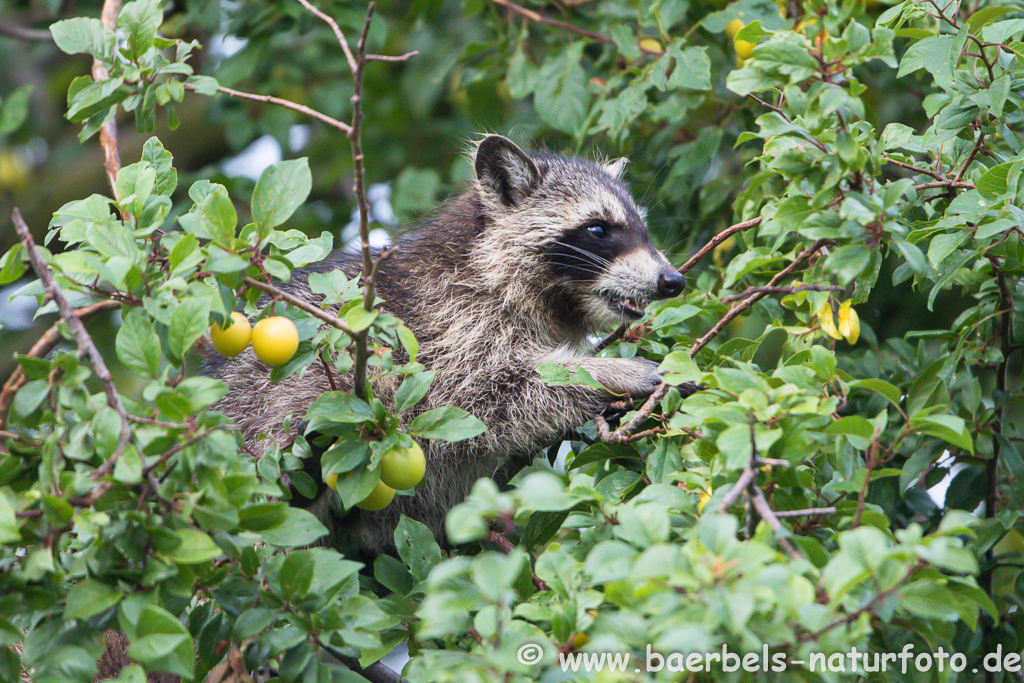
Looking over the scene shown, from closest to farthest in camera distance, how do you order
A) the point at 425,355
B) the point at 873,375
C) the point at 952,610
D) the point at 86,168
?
the point at 952,610 < the point at 873,375 < the point at 425,355 < the point at 86,168

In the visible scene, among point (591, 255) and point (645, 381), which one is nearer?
point (645, 381)

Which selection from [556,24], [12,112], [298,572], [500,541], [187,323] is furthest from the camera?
[12,112]

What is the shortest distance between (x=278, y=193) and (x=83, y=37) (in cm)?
84

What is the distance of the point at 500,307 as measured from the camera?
3623 millimetres

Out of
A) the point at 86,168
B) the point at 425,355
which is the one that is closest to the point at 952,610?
the point at 425,355

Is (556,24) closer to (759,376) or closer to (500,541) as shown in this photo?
(500,541)

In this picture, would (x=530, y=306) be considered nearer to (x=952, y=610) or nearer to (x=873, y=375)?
(x=873, y=375)

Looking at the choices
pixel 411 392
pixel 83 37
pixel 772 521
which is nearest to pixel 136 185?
pixel 83 37

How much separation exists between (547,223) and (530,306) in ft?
1.14

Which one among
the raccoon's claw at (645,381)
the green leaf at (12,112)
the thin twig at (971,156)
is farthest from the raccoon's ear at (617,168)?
the green leaf at (12,112)

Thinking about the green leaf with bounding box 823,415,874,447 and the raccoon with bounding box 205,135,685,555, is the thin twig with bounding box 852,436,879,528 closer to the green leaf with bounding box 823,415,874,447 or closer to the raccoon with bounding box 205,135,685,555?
the green leaf with bounding box 823,415,874,447

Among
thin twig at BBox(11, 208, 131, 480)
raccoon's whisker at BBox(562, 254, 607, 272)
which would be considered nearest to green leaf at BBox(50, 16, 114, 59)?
thin twig at BBox(11, 208, 131, 480)

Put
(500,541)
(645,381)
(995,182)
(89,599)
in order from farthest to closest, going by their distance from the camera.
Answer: (645,381) → (500,541) → (995,182) → (89,599)

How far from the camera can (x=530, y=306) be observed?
364cm
